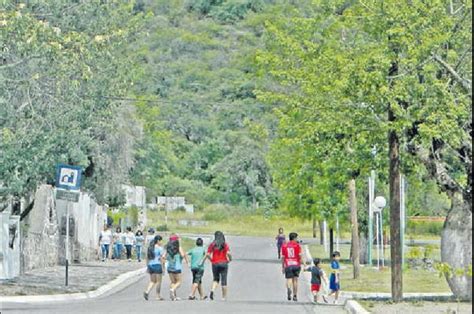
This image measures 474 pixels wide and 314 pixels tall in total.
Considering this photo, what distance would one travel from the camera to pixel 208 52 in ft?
642

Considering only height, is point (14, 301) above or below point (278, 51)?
below

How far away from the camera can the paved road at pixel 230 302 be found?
2648 centimetres

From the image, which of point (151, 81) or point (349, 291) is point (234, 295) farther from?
point (151, 81)

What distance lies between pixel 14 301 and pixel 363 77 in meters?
8.80

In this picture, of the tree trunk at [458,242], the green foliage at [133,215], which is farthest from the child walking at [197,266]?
the green foliage at [133,215]

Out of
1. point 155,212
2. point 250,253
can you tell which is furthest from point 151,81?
point 250,253

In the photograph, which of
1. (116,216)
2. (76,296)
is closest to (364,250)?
(116,216)

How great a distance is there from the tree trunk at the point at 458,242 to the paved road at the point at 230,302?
95.6 inches

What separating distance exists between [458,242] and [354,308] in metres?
2.91

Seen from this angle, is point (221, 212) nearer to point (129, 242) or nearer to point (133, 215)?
point (133, 215)

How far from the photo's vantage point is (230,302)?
29406 mm

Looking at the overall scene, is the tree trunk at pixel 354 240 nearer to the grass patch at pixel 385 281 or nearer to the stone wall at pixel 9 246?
the grass patch at pixel 385 281

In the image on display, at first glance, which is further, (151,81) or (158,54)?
(158,54)

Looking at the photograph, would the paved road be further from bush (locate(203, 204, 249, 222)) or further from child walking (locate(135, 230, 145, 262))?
bush (locate(203, 204, 249, 222))
